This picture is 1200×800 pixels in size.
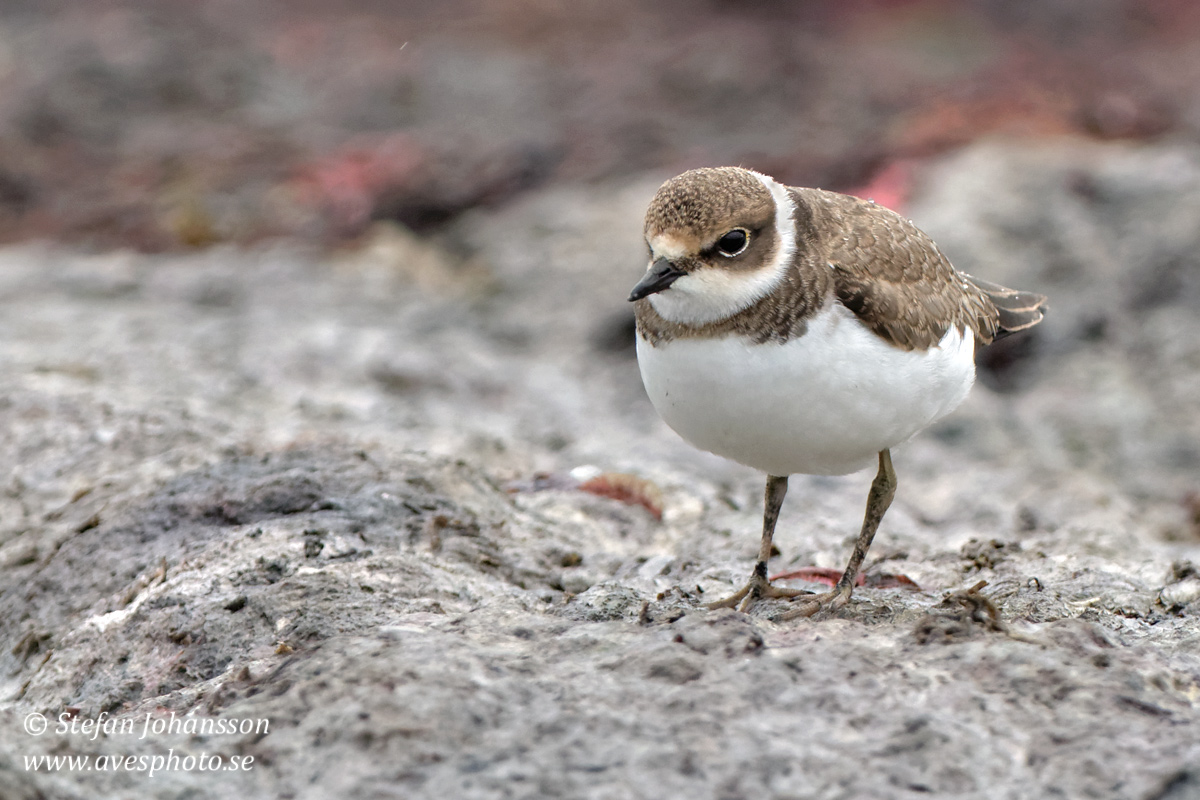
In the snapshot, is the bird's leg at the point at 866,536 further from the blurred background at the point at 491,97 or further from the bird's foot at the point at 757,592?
the blurred background at the point at 491,97

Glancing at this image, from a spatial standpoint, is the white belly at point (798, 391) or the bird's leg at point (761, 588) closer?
the white belly at point (798, 391)

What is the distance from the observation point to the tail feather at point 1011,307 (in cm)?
502

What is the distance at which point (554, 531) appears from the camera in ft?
16.8

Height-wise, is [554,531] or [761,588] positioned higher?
[761,588]

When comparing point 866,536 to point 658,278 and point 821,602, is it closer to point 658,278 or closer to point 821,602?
point 821,602

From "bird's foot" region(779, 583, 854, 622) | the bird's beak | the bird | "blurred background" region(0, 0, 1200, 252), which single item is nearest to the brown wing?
the bird

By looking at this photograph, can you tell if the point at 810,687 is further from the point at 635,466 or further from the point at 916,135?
the point at 916,135

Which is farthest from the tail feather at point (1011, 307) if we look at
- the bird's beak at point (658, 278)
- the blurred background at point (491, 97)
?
the blurred background at point (491, 97)

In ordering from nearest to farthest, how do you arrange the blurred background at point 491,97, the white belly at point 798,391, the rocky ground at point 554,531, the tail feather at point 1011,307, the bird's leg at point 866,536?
the rocky ground at point 554,531 → the white belly at point 798,391 → the bird's leg at point 866,536 → the tail feather at point 1011,307 → the blurred background at point 491,97

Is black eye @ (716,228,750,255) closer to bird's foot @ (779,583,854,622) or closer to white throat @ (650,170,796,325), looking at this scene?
white throat @ (650,170,796,325)

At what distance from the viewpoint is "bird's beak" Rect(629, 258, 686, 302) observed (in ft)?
12.2

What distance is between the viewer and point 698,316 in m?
3.79

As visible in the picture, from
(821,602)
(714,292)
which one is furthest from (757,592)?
(714,292)

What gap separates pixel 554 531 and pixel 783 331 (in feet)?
5.91
